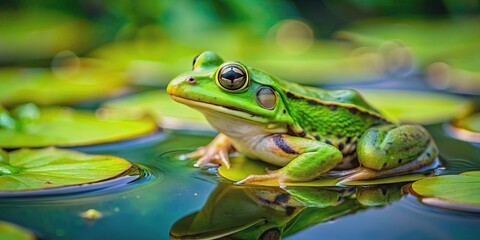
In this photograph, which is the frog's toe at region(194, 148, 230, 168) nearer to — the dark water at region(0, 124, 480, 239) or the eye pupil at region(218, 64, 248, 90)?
the dark water at region(0, 124, 480, 239)

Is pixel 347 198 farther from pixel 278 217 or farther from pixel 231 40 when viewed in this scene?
pixel 231 40

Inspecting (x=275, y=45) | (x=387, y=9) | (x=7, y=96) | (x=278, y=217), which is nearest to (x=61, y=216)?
(x=278, y=217)

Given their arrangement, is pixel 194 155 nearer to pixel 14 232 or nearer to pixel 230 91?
pixel 230 91

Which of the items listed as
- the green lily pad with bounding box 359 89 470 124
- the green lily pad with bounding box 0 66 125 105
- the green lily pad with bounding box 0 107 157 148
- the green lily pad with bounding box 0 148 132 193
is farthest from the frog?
the green lily pad with bounding box 0 66 125 105

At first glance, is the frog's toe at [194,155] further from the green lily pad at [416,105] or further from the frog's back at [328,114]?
the green lily pad at [416,105]

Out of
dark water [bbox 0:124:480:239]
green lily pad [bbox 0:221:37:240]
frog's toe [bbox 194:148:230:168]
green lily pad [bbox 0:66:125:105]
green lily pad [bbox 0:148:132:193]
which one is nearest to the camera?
green lily pad [bbox 0:221:37:240]

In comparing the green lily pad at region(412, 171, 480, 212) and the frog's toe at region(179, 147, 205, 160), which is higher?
the green lily pad at region(412, 171, 480, 212)

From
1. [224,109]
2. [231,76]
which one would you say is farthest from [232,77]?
[224,109]
